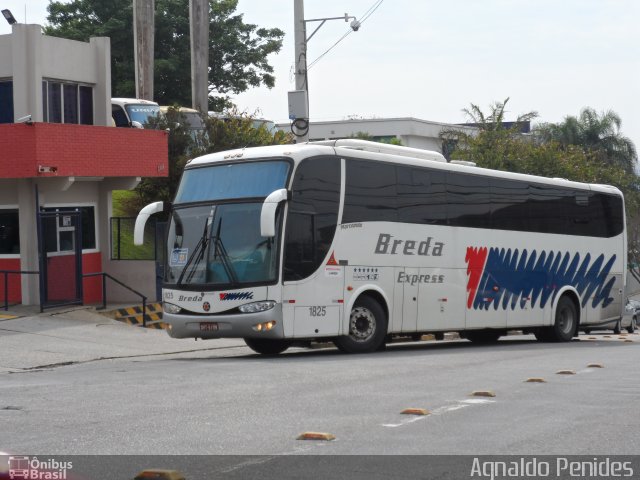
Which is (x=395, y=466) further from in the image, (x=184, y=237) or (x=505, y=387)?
(x=184, y=237)

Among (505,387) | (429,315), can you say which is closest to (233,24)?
(429,315)

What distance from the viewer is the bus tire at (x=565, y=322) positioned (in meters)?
24.9

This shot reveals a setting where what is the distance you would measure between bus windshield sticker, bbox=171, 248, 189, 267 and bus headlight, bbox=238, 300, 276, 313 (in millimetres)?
1474

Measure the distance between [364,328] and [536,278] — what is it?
21.8ft

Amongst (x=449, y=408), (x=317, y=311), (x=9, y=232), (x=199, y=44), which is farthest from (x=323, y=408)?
(x=199, y=44)

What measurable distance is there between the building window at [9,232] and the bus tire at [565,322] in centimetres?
1337

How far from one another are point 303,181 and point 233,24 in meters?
46.2

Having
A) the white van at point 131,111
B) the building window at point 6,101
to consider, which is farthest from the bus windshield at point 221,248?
the white van at point 131,111

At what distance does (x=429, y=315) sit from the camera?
67.1 feet

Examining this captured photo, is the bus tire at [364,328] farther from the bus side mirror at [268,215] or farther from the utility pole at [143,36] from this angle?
the utility pole at [143,36]

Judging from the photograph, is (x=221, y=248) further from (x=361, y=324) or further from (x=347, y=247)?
(x=361, y=324)

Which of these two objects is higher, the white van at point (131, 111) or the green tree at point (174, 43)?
the green tree at point (174, 43)

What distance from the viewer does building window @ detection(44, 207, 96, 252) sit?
2636cm

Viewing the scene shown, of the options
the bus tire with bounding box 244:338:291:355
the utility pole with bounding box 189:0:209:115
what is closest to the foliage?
the utility pole with bounding box 189:0:209:115
